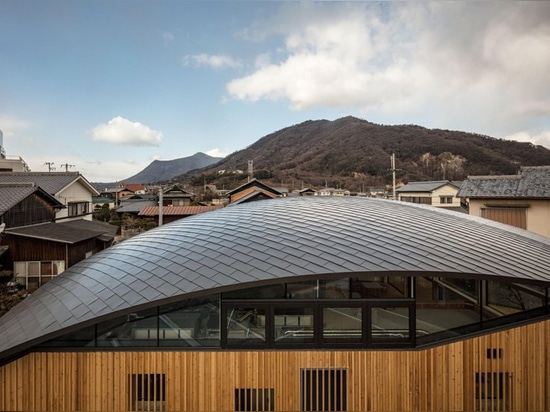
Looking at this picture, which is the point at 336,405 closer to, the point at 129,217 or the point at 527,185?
the point at 527,185

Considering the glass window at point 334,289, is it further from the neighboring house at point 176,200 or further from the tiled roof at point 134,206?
the tiled roof at point 134,206

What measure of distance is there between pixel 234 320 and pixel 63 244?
1702 cm

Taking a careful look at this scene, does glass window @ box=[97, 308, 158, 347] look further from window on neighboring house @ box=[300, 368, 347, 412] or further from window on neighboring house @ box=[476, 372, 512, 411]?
window on neighboring house @ box=[476, 372, 512, 411]

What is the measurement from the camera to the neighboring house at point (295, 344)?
761 centimetres

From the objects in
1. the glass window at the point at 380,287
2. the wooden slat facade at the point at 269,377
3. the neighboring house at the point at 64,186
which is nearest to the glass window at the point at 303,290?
the glass window at the point at 380,287

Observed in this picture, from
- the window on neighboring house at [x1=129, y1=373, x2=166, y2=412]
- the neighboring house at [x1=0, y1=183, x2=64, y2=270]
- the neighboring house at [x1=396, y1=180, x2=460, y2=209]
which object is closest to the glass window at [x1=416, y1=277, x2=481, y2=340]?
the window on neighboring house at [x1=129, y1=373, x2=166, y2=412]

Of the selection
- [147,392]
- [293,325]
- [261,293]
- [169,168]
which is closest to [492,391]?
[293,325]

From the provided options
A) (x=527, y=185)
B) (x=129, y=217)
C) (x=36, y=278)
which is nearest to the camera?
(x=36, y=278)

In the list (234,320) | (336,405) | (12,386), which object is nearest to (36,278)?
(12,386)

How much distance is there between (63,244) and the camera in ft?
65.5

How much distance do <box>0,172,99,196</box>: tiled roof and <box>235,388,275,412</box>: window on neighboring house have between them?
2762 centimetres

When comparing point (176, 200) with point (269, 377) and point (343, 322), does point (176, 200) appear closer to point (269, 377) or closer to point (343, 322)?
point (269, 377)

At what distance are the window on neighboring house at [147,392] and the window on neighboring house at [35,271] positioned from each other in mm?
15292

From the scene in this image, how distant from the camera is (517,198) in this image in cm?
2378
